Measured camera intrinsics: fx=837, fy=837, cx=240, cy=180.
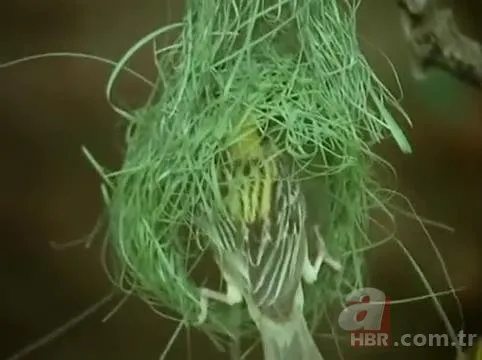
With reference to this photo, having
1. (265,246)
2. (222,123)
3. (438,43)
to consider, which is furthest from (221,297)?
(438,43)

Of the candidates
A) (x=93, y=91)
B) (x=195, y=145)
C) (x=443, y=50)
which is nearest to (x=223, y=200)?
(x=195, y=145)

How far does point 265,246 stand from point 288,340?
100mm

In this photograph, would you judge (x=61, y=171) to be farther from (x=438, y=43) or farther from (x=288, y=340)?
(x=438, y=43)

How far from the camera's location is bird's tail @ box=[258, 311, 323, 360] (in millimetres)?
847

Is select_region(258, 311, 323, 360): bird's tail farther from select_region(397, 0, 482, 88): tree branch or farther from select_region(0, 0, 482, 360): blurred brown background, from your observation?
select_region(397, 0, 482, 88): tree branch

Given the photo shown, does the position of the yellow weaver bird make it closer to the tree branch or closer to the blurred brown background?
the blurred brown background

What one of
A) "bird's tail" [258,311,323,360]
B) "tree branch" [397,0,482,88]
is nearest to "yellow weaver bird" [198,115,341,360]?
"bird's tail" [258,311,323,360]

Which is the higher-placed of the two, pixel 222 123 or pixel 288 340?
pixel 222 123

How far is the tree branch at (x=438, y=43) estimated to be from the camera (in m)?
0.87

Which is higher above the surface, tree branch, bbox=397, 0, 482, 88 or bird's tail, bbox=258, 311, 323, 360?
tree branch, bbox=397, 0, 482, 88

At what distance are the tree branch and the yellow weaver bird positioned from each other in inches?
7.5

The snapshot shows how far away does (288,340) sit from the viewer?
85cm

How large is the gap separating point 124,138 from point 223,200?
0.12 meters

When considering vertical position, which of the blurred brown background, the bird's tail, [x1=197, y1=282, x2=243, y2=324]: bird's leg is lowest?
the bird's tail
